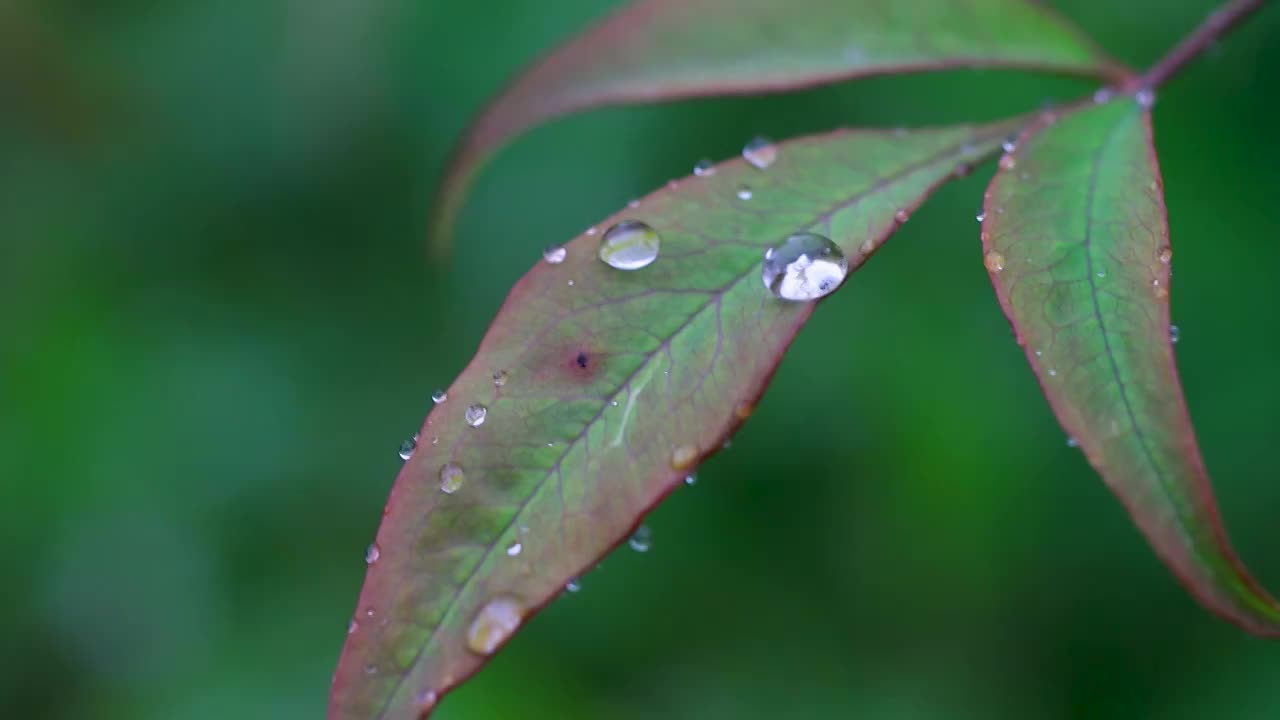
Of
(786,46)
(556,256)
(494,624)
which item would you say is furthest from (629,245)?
(786,46)

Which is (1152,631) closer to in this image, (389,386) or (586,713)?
(586,713)

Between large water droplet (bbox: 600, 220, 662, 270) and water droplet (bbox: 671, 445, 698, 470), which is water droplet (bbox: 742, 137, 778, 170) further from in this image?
water droplet (bbox: 671, 445, 698, 470)

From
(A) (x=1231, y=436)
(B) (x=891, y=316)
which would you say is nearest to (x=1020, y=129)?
(B) (x=891, y=316)

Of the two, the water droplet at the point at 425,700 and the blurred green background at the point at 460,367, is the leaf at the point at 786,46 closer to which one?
the water droplet at the point at 425,700

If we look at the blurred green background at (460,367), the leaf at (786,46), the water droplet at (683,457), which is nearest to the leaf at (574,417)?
the water droplet at (683,457)

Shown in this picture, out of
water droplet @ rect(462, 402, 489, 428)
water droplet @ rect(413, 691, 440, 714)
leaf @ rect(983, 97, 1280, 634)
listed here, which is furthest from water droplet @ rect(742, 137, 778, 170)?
water droplet @ rect(413, 691, 440, 714)

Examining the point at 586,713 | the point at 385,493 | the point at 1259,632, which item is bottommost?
the point at 1259,632

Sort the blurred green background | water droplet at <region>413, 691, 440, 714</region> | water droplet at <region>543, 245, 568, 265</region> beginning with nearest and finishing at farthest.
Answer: water droplet at <region>413, 691, 440, 714</region> → water droplet at <region>543, 245, 568, 265</region> → the blurred green background
